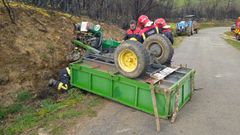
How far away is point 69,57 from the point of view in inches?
372

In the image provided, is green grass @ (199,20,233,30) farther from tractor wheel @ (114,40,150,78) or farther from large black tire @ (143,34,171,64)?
tractor wheel @ (114,40,150,78)

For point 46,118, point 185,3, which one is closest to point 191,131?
point 46,118

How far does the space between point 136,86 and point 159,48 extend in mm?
1646

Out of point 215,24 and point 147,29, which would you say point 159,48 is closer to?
point 147,29

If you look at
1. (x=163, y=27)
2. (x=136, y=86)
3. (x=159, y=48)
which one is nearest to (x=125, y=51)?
(x=136, y=86)

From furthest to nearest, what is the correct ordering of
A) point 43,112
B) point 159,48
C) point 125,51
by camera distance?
point 159,48 → point 125,51 → point 43,112

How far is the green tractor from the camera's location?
20.8 feet

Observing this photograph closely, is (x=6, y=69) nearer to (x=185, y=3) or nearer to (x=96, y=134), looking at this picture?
(x=96, y=134)

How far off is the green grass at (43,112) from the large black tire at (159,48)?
1.87 meters

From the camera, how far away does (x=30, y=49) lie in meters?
8.88

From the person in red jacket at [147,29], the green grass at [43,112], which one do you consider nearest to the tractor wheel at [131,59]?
the green grass at [43,112]

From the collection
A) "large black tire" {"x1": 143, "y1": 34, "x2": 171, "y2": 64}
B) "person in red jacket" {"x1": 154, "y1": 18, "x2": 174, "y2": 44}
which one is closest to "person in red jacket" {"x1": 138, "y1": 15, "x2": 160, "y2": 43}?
"person in red jacket" {"x1": 154, "y1": 18, "x2": 174, "y2": 44}

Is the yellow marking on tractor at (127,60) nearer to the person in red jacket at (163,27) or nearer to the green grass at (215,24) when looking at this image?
the person in red jacket at (163,27)

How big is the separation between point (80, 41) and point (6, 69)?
2370mm
